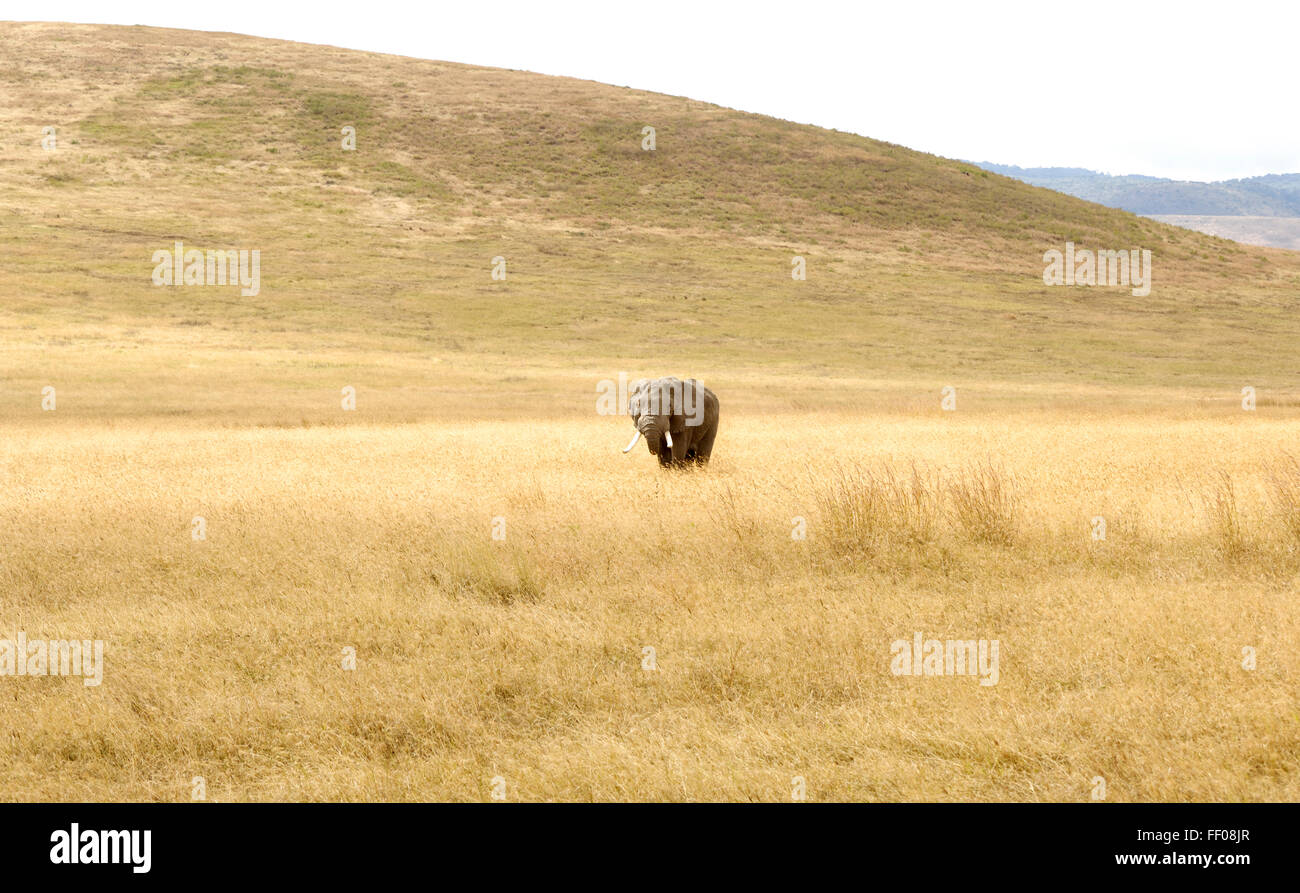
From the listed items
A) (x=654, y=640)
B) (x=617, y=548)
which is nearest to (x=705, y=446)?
(x=617, y=548)

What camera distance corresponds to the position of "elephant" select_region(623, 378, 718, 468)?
16.8m

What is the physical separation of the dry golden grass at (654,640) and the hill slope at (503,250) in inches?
671

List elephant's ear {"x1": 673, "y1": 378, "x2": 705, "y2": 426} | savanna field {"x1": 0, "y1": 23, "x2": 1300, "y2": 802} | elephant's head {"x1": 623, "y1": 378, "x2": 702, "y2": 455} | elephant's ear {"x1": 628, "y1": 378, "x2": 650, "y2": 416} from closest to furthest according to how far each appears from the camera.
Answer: savanna field {"x1": 0, "y1": 23, "x2": 1300, "y2": 802}, elephant's head {"x1": 623, "y1": 378, "x2": 702, "y2": 455}, elephant's ear {"x1": 673, "y1": 378, "x2": 705, "y2": 426}, elephant's ear {"x1": 628, "y1": 378, "x2": 650, "y2": 416}

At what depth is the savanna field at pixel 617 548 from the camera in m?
5.66

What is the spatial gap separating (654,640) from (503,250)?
55774mm

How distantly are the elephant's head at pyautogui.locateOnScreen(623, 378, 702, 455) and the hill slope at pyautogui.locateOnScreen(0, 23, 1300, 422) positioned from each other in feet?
40.3

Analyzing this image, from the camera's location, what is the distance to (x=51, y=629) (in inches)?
305
